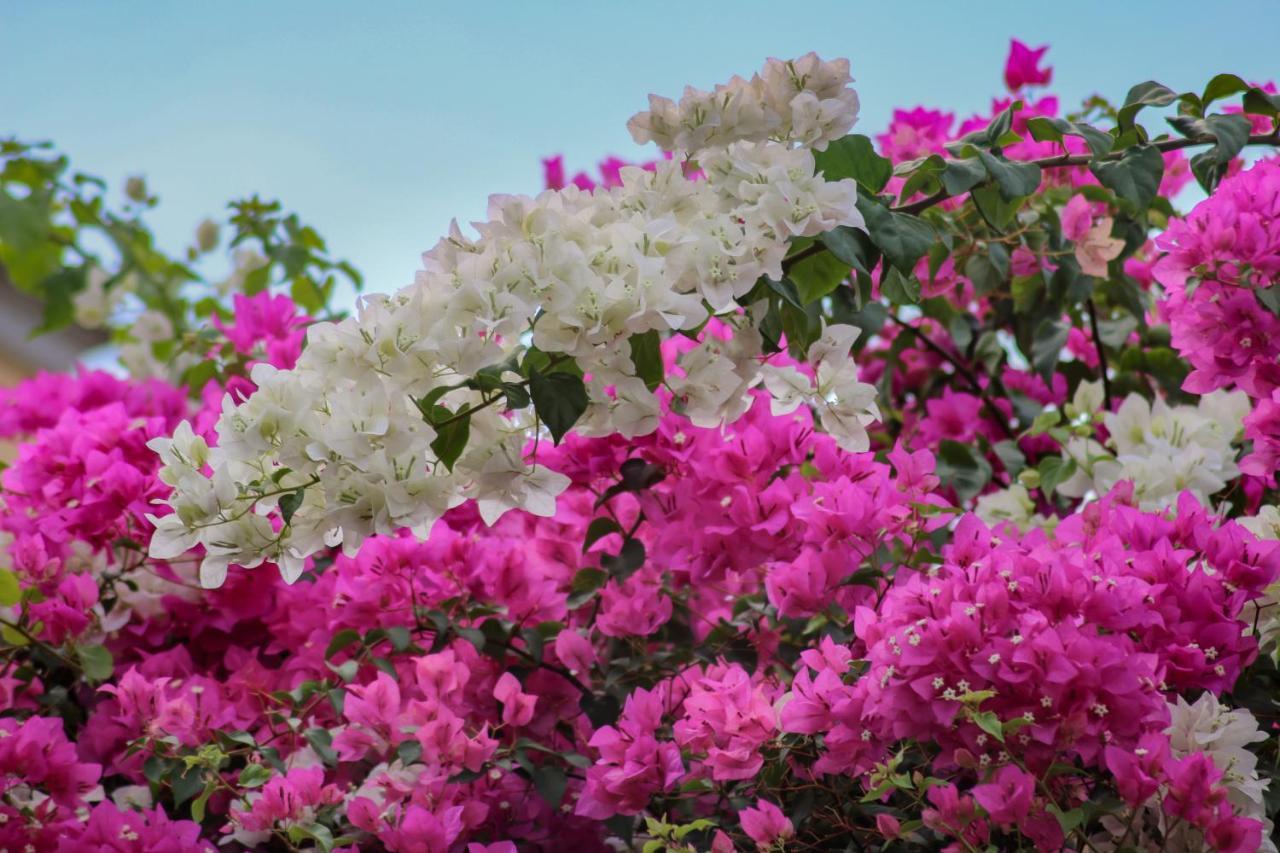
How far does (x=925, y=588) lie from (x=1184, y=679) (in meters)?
0.17

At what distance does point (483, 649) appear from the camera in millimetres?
935

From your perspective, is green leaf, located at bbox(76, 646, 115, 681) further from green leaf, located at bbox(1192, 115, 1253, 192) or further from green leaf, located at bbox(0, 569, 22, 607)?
green leaf, located at bbox(1192, 115, 1253, 192)

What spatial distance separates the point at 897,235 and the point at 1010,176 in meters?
0.09

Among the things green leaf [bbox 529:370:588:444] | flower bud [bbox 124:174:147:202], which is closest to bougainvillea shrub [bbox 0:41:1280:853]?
green leaf [bbox 529:370:588:444]

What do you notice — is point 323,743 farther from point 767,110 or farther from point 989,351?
point 989,351

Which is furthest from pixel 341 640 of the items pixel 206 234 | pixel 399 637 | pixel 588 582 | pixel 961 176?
pixel 206 234

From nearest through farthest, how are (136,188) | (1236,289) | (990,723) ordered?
(990,723) → (1236,289) → (136,188)

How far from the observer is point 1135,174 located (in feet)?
2.66

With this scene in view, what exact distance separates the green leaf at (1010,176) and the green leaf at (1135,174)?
0.17ft

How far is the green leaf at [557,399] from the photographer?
0.67 metres

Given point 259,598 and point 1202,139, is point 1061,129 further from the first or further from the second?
point 259,598

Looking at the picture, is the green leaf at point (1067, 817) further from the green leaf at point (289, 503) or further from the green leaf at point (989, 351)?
the green leaf at point (989, 351)

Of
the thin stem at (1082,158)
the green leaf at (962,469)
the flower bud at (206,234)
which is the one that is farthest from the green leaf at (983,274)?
the flower bud at (206,234)

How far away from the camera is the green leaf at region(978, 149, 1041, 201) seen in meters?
0.78
